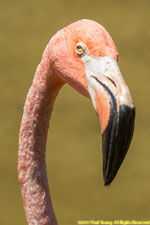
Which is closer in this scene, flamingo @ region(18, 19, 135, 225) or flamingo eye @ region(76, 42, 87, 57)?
flamingo @ region(18, 19, 135, 225)

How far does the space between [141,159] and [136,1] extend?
100 centimetres

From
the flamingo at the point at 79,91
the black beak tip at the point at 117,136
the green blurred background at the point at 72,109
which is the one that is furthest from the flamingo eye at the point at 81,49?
the green blurred background at the point at 72,109

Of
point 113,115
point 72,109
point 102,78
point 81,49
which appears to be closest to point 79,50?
point 81,49

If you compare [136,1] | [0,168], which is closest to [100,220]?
[0,168]

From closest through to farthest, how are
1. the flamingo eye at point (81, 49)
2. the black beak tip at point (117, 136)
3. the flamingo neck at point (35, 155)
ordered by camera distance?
the black beak tip at point (117, 136)
the flamingo eye at point (81, 49)
the flamingo neck at point (35, 155)

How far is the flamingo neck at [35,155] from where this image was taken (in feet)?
5.24

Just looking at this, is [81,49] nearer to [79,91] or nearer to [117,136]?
[79,91]

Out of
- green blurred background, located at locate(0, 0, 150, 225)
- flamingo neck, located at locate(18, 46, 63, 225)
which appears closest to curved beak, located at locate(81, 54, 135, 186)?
flamingo neck, located at locate(18, 46, 63, 225)

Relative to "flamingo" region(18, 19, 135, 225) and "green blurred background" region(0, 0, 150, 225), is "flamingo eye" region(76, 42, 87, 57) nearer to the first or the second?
"flamingo" region(18, 19, 135, 225)

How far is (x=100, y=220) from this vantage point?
328 centimetres

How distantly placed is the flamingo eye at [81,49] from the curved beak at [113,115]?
0.08 metres

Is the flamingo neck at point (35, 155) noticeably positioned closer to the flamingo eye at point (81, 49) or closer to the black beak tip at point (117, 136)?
the flamingo eye at point (81, 49)

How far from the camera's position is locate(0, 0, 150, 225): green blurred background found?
128 inches

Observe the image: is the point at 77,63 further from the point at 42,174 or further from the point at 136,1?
the point at 136,1
